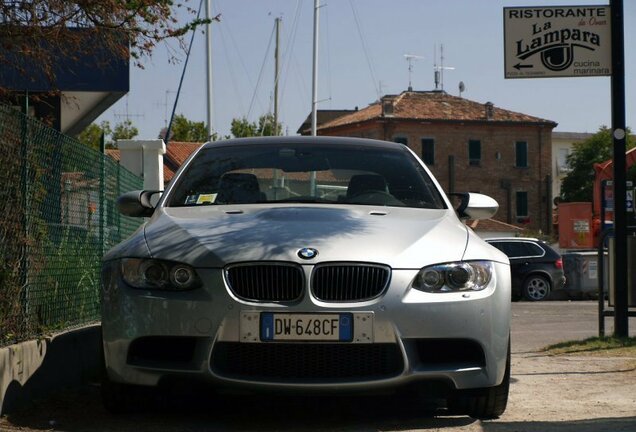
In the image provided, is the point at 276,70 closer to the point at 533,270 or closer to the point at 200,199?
the point at 533,270

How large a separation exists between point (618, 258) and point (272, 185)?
17.8ft

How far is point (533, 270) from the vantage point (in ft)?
96.9

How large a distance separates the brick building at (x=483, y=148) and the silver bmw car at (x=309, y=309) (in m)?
80.9

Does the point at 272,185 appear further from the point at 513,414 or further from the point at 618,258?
the point at 618,258

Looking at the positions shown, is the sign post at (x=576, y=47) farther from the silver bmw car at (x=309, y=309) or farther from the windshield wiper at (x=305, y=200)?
the silver bmw car at (x=309, y=309)

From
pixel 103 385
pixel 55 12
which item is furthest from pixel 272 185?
pixel 55 12

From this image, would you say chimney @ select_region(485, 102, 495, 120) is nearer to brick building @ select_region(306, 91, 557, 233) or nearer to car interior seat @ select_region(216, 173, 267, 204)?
brick building @ select_region(306, 91, 557, 233)

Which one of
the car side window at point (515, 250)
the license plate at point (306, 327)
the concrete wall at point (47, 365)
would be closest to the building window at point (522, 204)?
the car side window at point (515, 250)

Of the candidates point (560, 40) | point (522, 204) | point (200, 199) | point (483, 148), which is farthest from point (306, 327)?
point (522, 204)

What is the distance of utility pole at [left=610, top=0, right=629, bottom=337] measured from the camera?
40.3ft

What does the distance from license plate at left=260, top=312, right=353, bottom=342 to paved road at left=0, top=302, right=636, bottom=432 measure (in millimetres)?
616

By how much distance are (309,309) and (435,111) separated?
278ft

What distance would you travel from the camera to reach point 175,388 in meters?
6.44

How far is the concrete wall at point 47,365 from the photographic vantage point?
687 centimetres
